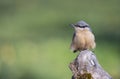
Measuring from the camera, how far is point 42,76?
37.2 ft

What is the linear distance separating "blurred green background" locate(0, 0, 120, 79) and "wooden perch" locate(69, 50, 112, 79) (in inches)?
183

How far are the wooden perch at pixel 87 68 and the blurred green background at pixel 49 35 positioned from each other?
466cm

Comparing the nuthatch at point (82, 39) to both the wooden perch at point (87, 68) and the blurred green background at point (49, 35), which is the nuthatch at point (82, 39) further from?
the blurred green background at point (49, 35)

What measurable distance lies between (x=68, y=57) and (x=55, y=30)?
2.87 m

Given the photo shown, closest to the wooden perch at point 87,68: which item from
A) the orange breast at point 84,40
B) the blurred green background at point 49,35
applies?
the orange breast at point 84,40

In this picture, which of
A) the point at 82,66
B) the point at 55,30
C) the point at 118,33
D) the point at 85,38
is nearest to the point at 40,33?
the point at 55,30

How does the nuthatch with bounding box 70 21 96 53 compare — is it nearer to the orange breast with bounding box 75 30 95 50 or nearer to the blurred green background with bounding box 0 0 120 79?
the orange breast with bounding box 75 30 95 50

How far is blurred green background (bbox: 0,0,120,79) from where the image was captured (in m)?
11.6

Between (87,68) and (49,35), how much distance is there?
796 cm

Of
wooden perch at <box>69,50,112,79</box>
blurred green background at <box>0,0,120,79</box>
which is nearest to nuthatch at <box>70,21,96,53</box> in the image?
wooden perch at <box>69,50,112,79</box>

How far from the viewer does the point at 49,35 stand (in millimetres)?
14047

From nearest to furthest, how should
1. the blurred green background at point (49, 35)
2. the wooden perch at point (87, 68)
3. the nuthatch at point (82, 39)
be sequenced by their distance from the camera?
1. the wooden perch at point (87, 68)
2. the nuthatch at point (82, 39)
3. the blurred green background at point (49, 35)

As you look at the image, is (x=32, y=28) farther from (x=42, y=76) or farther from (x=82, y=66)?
(x=82, y=66)

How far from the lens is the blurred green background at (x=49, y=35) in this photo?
38.0ft
